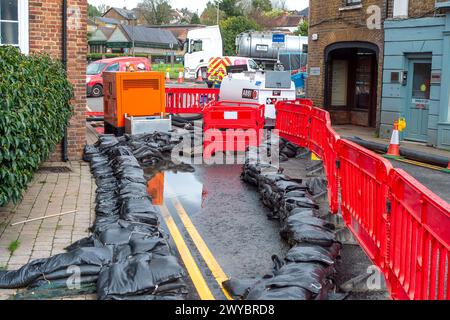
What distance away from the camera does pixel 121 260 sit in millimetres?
6273

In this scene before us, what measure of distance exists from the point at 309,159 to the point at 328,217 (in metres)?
6.25

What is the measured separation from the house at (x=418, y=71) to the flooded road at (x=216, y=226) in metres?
6.84

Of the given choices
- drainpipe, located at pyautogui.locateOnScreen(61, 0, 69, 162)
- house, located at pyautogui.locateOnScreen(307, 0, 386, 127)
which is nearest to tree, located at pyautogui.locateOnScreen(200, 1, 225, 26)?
house, located at pyautogui.locateOnScreen(307, 0, 386, 127)

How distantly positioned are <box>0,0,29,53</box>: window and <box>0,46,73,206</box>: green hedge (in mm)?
2433

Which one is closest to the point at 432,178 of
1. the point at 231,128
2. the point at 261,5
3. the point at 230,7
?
the point at 231,128

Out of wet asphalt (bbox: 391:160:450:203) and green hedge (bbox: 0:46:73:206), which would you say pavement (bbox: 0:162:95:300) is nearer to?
green hedge (bbox: 0:46:73:206)

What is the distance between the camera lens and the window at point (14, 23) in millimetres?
12141

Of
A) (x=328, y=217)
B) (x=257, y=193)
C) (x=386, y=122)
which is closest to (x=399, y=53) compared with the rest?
(x=386, y=122)

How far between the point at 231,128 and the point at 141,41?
Result: 64.0 m

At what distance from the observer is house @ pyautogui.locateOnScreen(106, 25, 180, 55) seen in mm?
74562

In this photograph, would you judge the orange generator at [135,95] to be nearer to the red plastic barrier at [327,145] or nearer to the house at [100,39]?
the red plastic barrier at [327,145]

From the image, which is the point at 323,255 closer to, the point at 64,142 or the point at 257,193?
the point at 257,193

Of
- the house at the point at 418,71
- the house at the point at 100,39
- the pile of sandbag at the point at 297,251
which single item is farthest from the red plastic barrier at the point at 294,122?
the house at the point at 100,39

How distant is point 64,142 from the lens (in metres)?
13.3
